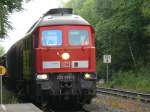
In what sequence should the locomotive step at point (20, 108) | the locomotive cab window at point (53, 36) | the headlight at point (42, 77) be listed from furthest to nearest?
the locomotive cab window at point (53, 36)
the headlight at point (42, 77)
the locomotive step at point (20, 108)

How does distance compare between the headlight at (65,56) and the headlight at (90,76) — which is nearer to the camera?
the headlight at (90,76)

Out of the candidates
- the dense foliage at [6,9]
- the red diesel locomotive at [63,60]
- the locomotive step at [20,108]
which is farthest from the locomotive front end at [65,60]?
the dense foliage at [6,9]

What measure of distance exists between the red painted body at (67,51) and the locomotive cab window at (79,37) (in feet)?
0.40

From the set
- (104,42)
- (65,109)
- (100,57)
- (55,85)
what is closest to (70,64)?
(55,85)

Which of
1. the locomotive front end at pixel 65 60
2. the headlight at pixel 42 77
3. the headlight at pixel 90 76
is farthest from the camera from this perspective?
the headlight at pixel 90 76

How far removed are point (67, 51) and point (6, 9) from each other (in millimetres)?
6923

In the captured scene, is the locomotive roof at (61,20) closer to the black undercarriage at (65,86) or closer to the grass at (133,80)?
the black undercarriage at (65,86)

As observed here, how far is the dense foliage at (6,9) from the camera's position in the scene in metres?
24.2

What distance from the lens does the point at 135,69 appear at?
44250 mm

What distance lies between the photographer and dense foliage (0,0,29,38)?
79.4ft

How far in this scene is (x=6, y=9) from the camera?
82.1 ft

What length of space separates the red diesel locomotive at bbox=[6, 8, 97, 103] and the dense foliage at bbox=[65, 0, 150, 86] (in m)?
21.4

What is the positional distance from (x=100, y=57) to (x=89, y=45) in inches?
1456

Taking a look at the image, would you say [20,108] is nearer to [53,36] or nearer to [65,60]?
[65,60]
